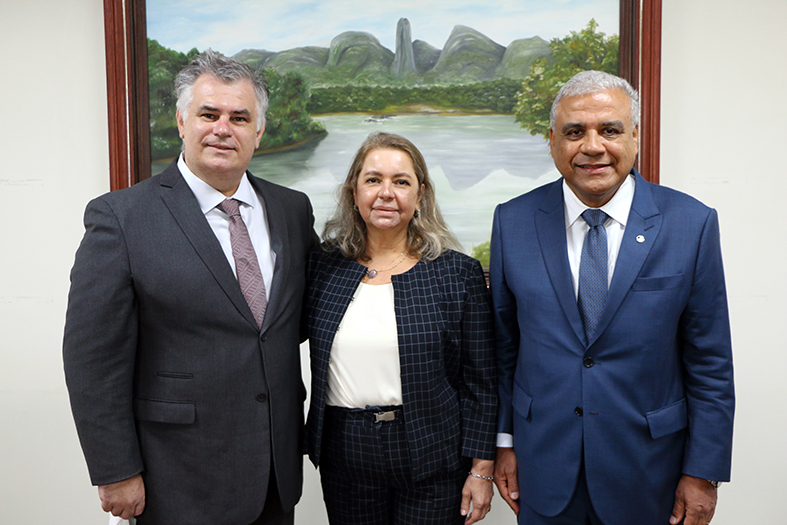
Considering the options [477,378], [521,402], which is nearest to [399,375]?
[477,378]

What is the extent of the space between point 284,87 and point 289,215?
0.77 meters

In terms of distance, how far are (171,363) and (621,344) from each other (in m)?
1.17

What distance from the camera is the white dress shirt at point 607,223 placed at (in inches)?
54.1

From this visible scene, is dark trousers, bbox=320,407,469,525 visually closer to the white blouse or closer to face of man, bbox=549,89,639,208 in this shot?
the white blouse

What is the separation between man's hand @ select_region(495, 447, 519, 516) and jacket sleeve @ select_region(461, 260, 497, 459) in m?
0.05

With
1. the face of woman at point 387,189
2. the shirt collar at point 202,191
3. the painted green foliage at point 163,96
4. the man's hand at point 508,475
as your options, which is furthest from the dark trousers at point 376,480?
the painted green foliage at point 163,96

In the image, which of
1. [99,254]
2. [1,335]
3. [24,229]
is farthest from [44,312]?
[99,254]

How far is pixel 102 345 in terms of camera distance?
1.27 meters

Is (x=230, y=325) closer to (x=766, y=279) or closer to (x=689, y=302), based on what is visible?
(x=689, y=302)

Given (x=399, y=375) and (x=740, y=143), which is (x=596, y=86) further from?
(x=740, y=143)

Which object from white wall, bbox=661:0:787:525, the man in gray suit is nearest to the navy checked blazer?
the man in gray suit

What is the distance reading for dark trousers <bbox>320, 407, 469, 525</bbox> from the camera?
1.46m

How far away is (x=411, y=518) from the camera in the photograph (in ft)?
4.90

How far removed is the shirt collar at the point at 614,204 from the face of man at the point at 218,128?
0.92 meters
